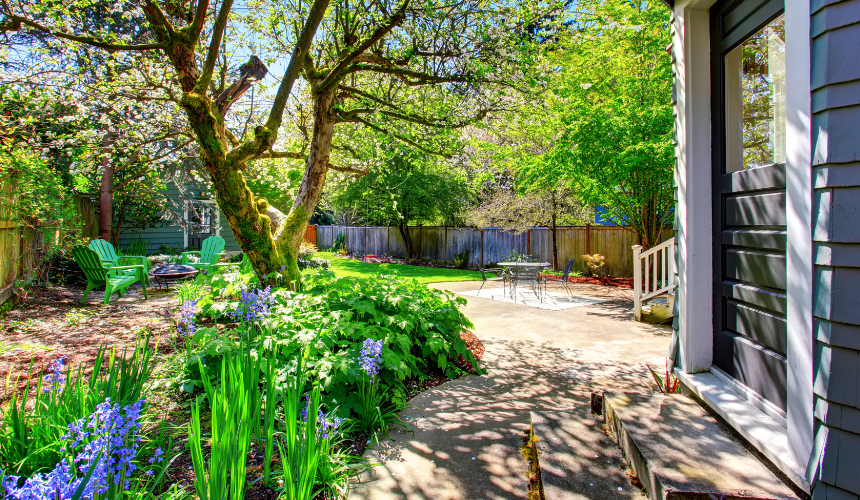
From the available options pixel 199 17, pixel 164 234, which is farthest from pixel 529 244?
pixel 199 17

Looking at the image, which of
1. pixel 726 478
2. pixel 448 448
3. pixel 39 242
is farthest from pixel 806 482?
pixel 39 242

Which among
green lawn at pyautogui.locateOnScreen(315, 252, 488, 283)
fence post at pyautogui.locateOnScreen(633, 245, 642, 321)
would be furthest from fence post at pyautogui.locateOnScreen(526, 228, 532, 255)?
fence post at pyautogui.locateOnScreen(633, 245, 642, 321)

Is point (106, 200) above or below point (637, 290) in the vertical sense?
above

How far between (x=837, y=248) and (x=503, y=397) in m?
2.55

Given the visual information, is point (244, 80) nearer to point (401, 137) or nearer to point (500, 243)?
point (401, 137)

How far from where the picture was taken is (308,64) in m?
6.29

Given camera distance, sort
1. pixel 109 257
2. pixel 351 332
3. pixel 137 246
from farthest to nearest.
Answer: pixel 137 246
pixel 109 257
pixel 351 332

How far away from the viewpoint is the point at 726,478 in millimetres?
1914

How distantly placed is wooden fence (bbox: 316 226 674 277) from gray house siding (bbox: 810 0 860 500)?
10.7m

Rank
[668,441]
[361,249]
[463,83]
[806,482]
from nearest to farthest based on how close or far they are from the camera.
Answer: [806,482] < [668,441] < [463,83] < [361,249]

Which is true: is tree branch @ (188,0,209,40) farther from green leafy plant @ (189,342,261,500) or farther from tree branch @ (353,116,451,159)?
green leafy plant @ (189,342,261,500)

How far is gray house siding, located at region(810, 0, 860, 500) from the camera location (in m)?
1.66

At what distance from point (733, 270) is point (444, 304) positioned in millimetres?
2537

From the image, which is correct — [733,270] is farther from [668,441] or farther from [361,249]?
[361,249]
